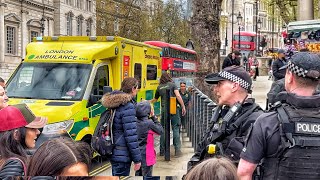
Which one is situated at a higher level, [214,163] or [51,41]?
[51,41]

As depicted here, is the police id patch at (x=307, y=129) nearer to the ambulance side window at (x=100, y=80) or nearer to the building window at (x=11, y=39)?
the ambulance side window at (x=100, y=80)

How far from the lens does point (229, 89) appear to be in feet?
14.3

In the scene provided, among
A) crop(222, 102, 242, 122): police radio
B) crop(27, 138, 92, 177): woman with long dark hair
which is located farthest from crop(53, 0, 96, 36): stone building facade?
crop(27, 138, 92, 177): woman with long dark hair

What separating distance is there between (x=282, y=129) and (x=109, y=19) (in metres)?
52.4

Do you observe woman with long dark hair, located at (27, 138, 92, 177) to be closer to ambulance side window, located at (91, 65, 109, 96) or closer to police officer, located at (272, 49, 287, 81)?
ambulance side window, located at (91, 65, 109, 96)

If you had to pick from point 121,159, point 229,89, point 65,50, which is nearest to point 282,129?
point 229,89

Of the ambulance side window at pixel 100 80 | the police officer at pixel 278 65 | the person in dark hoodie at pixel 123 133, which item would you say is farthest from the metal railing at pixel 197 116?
the person in dark hoodie at pixel 123 133

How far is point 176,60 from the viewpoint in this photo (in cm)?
2812

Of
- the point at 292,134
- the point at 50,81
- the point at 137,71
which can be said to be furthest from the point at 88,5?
the point at 292,134

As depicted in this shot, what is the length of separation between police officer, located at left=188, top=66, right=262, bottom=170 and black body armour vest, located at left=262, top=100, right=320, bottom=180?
0.59 m

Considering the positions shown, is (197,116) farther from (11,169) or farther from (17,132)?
(11,169)

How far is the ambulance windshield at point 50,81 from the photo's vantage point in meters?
10.2

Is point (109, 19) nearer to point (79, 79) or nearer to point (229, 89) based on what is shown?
point (79, 79)

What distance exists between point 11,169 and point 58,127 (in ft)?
20.0
